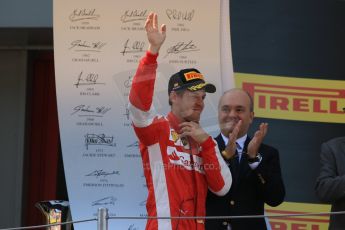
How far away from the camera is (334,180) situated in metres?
2.86

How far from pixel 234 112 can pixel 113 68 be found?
41.4 inches

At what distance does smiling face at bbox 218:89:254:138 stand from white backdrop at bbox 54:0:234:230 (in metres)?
0.74

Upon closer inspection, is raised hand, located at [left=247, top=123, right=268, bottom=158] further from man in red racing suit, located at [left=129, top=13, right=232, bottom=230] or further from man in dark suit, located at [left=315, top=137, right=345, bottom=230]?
man in dark suit, located at [left=315, top=137, right=345, bottom=230]

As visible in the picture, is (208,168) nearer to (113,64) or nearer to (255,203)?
(255,203)

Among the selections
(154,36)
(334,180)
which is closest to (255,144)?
(334,180)

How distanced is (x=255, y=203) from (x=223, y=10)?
1.31 m

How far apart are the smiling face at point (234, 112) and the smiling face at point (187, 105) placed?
22cm

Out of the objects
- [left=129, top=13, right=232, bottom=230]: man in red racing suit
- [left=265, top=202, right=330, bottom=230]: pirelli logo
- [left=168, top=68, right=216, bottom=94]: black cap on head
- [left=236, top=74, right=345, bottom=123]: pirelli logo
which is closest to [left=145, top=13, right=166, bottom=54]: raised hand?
[left=129, top=13, right=232, bottom=230]: man in red racing suit

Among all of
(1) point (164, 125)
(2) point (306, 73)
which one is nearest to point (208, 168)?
(1) point (164, 125)

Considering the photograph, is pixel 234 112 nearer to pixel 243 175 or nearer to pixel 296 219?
pixel 243 175

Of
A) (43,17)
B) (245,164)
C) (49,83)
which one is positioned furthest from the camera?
(49,83)

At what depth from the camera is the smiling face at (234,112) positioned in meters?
2.83

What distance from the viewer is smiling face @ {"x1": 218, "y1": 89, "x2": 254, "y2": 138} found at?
2.83 m

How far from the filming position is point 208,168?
2.56 meters
